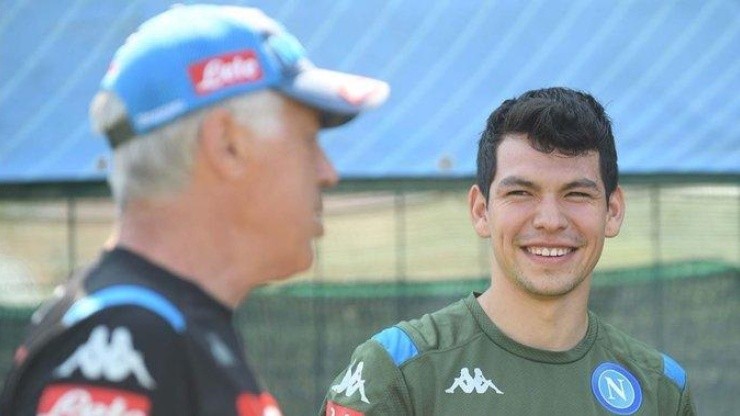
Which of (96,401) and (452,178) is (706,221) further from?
(96,401)

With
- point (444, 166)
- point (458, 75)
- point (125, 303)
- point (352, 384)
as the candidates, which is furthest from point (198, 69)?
point (458, 75)

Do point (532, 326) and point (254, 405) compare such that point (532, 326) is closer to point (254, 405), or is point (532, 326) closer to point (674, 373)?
point (674, 373)

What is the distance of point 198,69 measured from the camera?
1912 mm

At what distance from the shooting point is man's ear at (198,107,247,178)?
1921 mm

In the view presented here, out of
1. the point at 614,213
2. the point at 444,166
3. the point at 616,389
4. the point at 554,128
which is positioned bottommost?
the point at 444,166

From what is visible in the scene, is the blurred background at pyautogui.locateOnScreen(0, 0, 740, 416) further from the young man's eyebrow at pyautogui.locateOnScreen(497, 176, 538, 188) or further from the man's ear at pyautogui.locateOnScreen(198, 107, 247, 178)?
the man's ear at pyautogui.locateOnScreen(198, 107, 247, 178)

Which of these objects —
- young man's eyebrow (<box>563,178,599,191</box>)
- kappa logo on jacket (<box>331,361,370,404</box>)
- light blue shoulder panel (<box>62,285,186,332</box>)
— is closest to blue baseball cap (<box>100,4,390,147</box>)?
light blue shoulder panel (<box>62,285,186,332</box>)

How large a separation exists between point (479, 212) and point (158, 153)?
1514mm

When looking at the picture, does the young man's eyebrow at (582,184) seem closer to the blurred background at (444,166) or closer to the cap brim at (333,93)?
the cap brim at (333,93)

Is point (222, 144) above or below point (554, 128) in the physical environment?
above

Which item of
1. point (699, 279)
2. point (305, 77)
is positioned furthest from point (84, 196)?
point (305, 77)

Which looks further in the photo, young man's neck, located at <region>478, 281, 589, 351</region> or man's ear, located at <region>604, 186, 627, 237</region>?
man's ear, located at <region>604, 186, 627, 237</region>

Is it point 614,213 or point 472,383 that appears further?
point 614,213

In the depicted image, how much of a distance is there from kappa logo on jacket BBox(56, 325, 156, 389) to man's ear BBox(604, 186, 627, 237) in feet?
5.64
